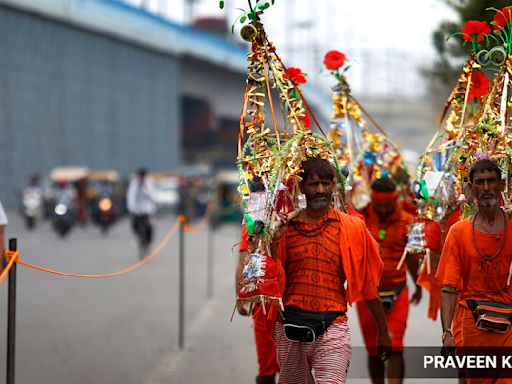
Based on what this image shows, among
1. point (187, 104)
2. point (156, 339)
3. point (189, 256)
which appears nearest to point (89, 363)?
point (156, 339)

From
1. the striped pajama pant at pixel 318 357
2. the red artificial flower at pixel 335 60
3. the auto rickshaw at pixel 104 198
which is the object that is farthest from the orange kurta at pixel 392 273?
the auto rickshaw at pixel 104 198

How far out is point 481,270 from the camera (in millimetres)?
5562

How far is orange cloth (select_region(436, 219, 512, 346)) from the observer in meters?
5.53

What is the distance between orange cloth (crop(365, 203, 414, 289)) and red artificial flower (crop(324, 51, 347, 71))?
1323 millimetres

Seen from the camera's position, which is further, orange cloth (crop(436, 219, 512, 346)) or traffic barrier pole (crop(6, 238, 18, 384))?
traffic barrier pole (crop(6, 238, 18, 384))

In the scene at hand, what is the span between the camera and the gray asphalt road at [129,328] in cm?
875

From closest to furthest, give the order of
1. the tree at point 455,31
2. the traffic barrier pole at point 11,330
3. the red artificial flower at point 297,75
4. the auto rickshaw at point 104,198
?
the traffic barrier pole at point 11,330 < the red artificial flower at point 297,75 < the tree at point 455,31 < the auto rickshaw at point 104,198

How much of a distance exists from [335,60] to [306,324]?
143 inches

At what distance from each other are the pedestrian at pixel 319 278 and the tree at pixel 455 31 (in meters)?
5.60

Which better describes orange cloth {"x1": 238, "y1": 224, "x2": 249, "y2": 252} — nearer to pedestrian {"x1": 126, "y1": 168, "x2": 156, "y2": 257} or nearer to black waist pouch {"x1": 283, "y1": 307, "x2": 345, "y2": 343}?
black waist pouch {"x1": 283, "y1": 307, "x2": 345, "y2": 343}

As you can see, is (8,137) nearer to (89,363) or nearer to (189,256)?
(189,256)

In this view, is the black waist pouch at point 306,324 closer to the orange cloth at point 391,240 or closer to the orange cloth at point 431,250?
the orange cloth at point 431,250

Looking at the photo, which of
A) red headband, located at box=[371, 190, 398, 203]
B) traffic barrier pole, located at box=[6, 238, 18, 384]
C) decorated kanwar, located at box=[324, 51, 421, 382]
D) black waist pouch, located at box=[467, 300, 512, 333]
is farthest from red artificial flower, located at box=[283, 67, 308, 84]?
traffic barrier pole, located at box=[6, 238, 18, 384]

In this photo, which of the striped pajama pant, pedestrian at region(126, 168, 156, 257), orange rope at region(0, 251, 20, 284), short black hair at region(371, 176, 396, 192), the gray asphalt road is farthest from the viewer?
pedestrian at region(126, 168, 156, 257)
